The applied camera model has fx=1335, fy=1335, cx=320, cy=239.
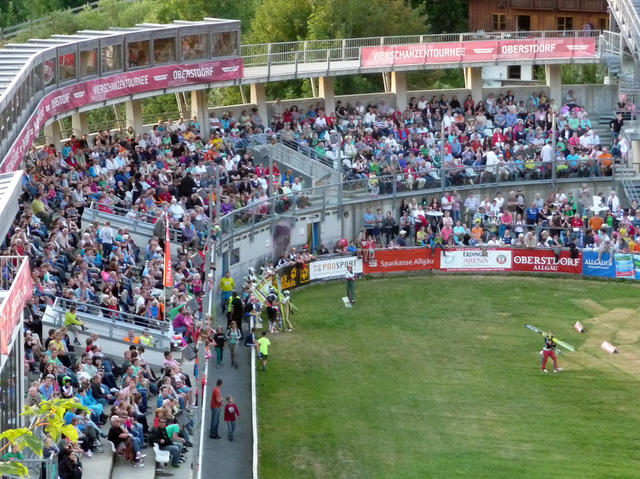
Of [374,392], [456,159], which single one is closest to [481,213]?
[456,159]

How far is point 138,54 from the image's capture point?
46.4 meters

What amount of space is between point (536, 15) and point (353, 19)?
9.58m

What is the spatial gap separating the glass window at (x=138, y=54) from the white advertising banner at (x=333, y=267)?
379 inches

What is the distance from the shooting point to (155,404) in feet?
96.4

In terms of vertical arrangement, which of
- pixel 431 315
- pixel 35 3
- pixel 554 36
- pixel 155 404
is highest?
pixel 35 3

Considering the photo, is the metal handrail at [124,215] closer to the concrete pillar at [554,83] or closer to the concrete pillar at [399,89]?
the concrete pillar at [399,89]

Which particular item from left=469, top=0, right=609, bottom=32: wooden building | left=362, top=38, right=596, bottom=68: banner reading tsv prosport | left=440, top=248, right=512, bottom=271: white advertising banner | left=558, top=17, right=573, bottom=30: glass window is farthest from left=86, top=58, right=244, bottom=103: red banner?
left=558, top=17, right=573, bottom=30: glass window

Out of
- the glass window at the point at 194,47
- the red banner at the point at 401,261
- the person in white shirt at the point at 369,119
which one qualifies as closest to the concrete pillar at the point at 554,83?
the person in white shirt at the point at 369,119

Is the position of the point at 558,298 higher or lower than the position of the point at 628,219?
lower

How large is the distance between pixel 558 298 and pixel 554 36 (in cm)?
1928

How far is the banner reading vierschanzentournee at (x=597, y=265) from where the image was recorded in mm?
45656

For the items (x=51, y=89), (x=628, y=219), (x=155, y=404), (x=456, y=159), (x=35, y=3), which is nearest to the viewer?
(x=155, y=404)

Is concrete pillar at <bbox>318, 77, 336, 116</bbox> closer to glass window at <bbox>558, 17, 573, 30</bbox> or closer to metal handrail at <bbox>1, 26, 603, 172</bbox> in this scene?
metal handrail at <bbox>1, 26, 603, 172</bbox>

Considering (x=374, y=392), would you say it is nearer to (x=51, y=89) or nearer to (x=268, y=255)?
(x=268, y=255)
